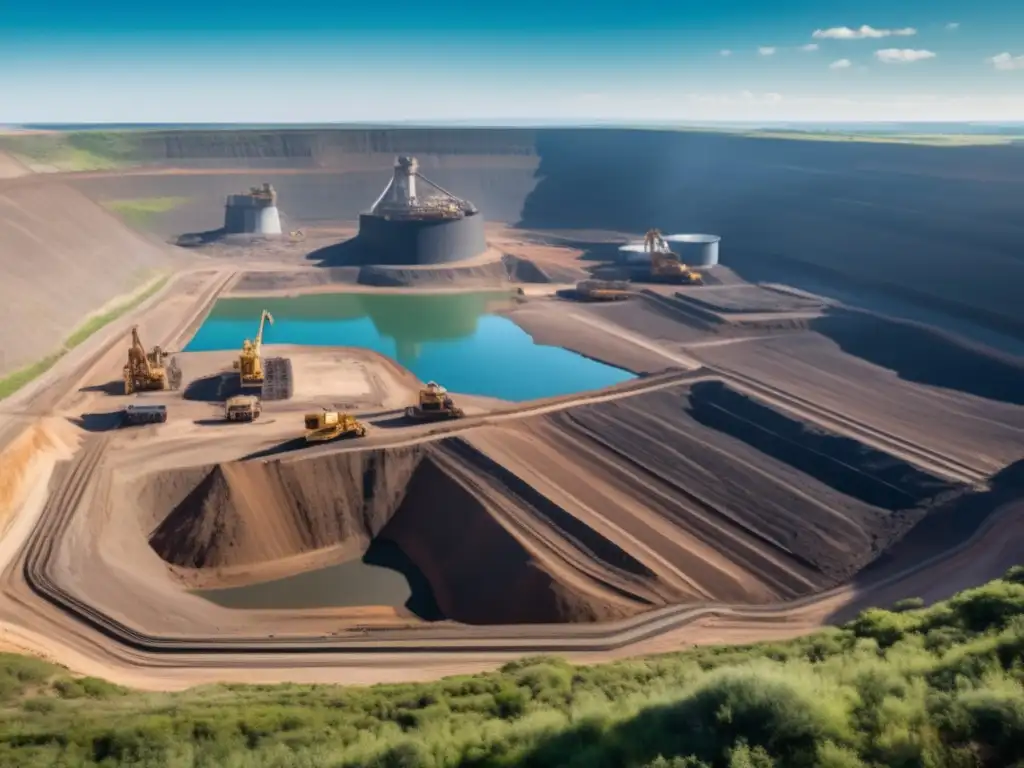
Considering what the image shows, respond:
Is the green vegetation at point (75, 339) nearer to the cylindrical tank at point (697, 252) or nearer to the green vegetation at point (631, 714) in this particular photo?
the green vegetation at point (631, 714)

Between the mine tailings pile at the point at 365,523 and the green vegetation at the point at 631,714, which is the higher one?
the green vegetation at the point at 631,714

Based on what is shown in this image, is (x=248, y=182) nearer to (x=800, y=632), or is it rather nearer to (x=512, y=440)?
(x=512, y=440)

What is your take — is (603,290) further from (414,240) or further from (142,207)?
(142,207)

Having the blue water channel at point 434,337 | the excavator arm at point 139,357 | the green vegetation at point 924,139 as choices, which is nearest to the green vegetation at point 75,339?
the excavator arm at point 139,357

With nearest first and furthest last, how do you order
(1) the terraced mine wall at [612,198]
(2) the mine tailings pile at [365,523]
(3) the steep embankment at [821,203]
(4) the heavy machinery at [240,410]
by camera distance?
(2) the mine tailings pile at [365,523], (4) the heavy machinery at [240,410], (1) the terraced mine wall at [612,198], (3) the steep embankment at [821,203]

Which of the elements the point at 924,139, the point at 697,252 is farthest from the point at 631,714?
the point at 924,139

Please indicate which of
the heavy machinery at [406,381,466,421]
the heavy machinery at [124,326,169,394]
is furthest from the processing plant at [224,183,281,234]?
the heavy machinery at [406,381,466,421]

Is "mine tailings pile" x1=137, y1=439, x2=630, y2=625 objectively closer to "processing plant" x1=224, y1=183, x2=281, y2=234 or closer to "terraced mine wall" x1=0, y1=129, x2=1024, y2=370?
"terraced mine wall" x1=0, y1=129, x2=1024, y2=370
